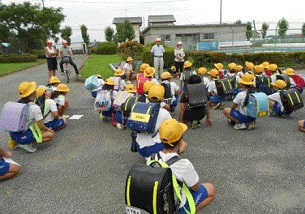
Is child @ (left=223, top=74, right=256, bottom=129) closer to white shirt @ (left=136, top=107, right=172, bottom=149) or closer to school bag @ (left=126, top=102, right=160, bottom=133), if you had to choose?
white shirt @ (left=136, top=107, right=172, bottom=149)

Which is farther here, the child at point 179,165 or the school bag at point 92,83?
the school bag at point 92,83

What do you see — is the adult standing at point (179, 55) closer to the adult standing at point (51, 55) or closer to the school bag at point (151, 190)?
the adult standing at point (51, 55)

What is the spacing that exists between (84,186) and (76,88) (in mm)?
7045

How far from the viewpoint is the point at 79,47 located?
152ft

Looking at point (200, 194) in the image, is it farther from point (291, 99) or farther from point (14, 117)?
point (291, 99)

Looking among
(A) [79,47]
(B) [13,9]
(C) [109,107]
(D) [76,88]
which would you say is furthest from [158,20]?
(C) [109,107]

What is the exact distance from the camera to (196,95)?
5.21 metres

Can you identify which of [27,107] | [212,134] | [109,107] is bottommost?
[212,134]

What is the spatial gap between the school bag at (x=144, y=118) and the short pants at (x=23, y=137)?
6.58 ft

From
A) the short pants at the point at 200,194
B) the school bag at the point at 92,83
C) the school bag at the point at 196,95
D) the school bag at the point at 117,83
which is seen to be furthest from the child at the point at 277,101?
the school bag at the point at 92,83

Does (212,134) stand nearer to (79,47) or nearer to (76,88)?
(76,88)

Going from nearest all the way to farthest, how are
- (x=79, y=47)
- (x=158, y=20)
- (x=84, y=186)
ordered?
(x=84, y=186), (x=79, y=47), (x=158, y=20)

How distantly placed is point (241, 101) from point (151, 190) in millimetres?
3789

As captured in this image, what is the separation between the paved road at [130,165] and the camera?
3.10 m
